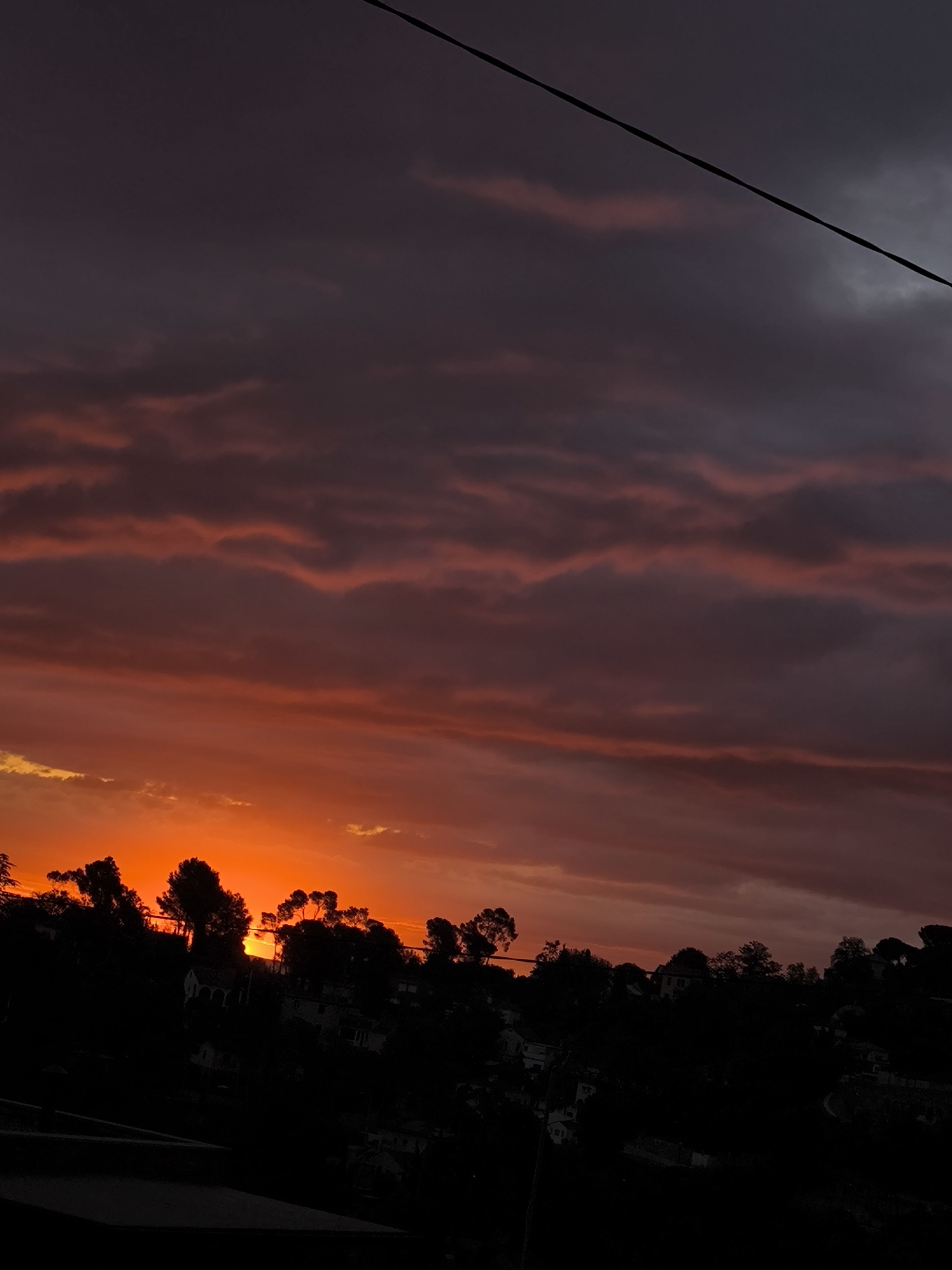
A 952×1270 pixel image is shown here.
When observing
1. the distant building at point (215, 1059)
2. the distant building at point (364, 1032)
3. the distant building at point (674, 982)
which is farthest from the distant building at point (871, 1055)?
the distant building at point (215, 1059)

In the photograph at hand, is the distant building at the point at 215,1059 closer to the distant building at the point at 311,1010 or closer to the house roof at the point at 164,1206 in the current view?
the distant building at the point at 311,1010

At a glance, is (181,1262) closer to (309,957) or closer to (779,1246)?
(779,1246)

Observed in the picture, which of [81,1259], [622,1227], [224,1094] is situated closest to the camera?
[81,1259]

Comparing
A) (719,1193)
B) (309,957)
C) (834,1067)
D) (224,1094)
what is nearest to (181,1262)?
(719,1193)

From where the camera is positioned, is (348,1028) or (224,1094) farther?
(348,1028)

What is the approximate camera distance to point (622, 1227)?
46.9 metres

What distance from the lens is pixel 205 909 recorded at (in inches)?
6117

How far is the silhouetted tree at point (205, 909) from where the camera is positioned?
504ft

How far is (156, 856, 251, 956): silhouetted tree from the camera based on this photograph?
504 feet

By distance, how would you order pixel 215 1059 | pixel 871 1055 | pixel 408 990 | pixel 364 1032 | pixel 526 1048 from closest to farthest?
1. pixel 215 1059
2. pixel 871 1055
3. pixel 364 1032
4. pixel 526 1048
5. pixel 408 990

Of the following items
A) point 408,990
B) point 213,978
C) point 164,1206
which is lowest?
point 213,978

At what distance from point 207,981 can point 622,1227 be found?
275ft

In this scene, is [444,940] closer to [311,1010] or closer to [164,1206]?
[311,1010]

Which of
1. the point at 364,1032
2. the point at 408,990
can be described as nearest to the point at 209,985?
the point at 364,1032
